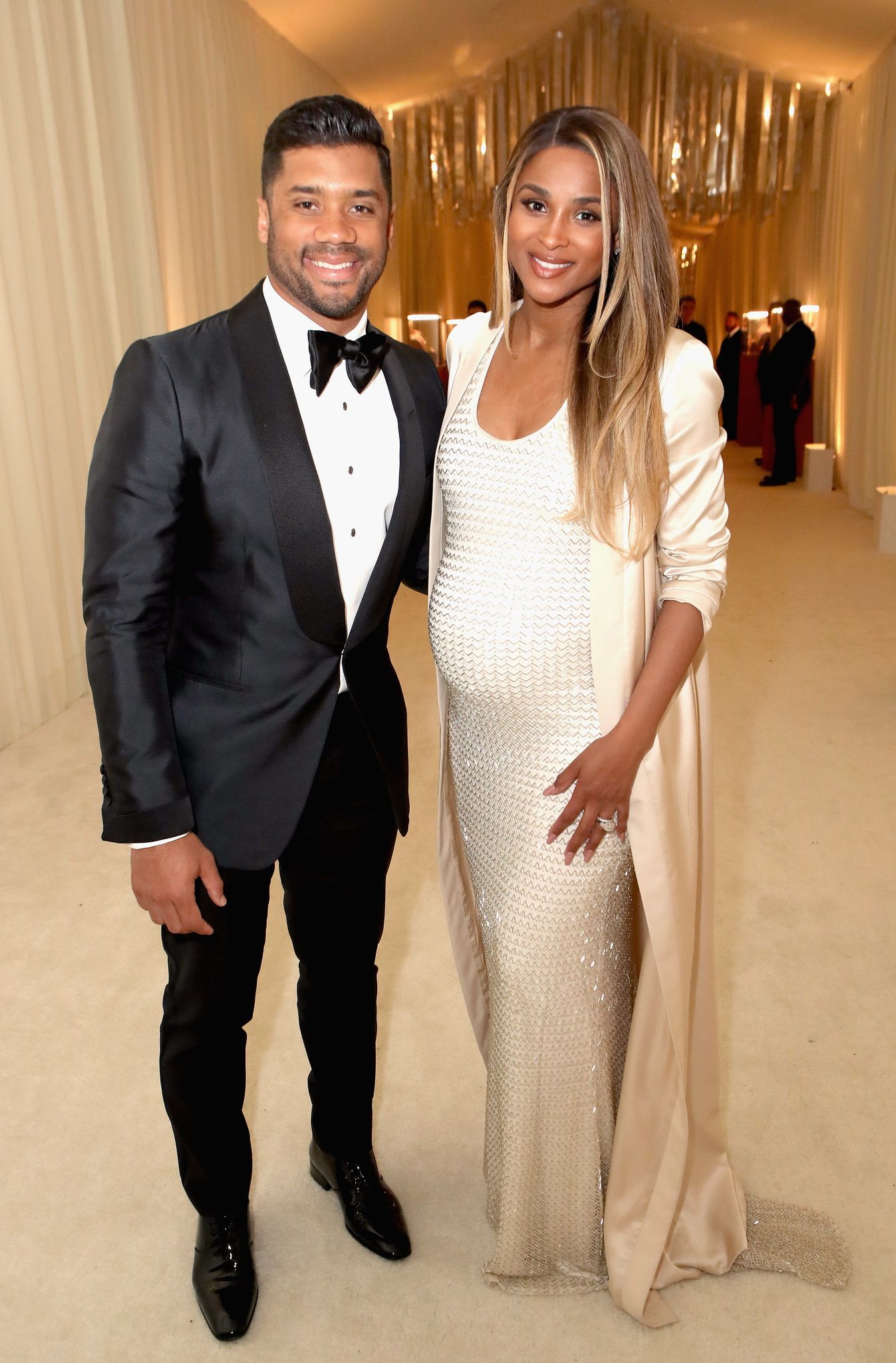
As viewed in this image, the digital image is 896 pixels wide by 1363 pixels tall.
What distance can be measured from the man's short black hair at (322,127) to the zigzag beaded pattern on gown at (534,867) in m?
0.38

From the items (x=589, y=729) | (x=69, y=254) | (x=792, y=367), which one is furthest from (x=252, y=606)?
(x=792, y=367)

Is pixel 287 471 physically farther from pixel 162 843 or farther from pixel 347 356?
pixel 162 843

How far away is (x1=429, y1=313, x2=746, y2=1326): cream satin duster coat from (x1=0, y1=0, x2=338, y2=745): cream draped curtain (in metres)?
3.05

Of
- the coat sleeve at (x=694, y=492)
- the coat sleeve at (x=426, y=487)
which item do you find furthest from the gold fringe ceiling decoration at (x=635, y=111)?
the coat sleeve at (x=694, y=492)

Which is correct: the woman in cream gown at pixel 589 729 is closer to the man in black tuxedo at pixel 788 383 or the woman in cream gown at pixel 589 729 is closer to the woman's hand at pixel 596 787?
the woman's hand at pixel 596 787

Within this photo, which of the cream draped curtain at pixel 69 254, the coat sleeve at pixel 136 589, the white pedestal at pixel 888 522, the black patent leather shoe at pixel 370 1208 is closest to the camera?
the coat sleeve at pixel 136 589

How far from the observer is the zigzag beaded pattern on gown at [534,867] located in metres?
1.62

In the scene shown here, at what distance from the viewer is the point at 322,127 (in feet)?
4.99

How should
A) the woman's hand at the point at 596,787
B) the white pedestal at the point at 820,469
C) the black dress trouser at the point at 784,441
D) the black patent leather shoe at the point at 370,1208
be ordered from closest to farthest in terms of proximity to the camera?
1. the woman's hand at the point at 596,787
2. the black patent leather shoe at the point at 370,1208
3. the white pedestal at the point at 820,469
4. the black dress trouser at the point at 784,441

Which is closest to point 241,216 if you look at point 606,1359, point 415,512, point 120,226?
point 120,226

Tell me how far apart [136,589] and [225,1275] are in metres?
1.16

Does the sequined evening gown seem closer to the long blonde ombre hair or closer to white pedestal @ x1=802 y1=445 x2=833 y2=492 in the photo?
the long blonde ombre hair

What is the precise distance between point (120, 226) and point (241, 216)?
7.32 ft

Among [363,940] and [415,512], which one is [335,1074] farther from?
[415,512]
